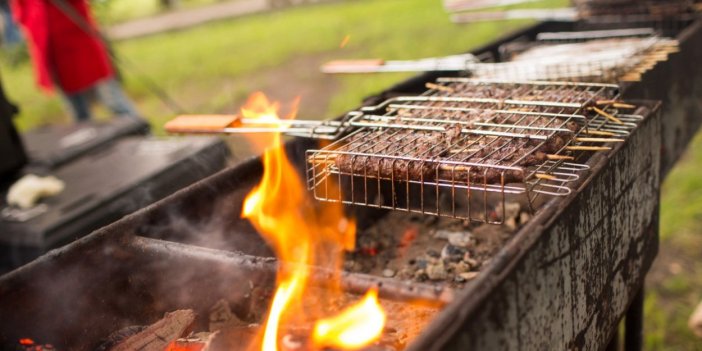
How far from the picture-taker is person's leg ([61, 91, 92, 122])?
8.36 meters

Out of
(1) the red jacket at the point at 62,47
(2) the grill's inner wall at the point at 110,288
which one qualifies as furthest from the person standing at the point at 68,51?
(2) the grill's inner wall at the point at 110,288

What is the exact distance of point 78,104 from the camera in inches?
334

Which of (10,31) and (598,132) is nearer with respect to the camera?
(598,132)

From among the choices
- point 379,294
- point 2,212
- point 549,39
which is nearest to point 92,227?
point 2,212

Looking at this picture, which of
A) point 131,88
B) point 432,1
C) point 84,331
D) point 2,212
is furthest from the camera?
point 432,1

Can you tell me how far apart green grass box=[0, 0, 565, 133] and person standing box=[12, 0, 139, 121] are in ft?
7.37

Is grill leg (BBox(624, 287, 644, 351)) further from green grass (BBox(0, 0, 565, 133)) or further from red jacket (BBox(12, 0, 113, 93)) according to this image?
red jacket (BBox(12, 0, 113, 93))

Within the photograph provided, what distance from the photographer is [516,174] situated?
2.39 metres

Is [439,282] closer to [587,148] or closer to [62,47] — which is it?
[587,148]

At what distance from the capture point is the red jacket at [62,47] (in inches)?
312

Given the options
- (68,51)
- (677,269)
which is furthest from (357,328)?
(68,51)

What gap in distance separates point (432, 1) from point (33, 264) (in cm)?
1703

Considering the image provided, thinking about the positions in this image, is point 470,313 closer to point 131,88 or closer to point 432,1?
point 131,88

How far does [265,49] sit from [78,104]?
765 centimetres
